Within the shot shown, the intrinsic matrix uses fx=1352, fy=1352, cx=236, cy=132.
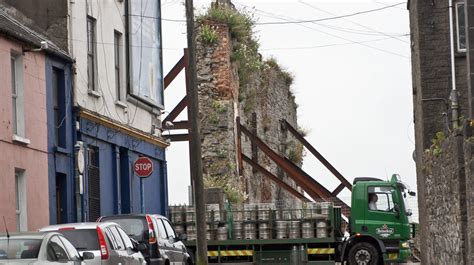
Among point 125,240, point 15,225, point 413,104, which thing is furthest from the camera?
point 413,104

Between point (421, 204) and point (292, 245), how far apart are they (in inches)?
156

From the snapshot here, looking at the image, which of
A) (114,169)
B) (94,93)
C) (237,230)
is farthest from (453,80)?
(114,169)

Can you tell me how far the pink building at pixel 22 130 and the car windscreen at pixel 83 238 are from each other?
234 inches

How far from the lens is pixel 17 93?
29875 millimetres

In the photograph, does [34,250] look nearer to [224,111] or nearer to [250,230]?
[250,230]

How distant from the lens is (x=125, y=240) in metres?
23.8

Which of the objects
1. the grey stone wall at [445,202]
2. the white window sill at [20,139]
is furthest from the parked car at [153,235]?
the grey stone wall at [445,202]

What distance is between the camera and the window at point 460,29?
110 feet

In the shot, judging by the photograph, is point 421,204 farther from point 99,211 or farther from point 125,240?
point 125,240

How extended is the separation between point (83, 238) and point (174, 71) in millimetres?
26234

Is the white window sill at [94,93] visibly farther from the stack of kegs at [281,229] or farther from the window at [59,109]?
the stack of kegs at [281,229]

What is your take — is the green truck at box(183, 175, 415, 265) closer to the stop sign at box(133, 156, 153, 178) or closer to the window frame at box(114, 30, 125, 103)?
the stop sign at box(133, 156, 153, 178)

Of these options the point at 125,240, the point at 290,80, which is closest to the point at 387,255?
the point at 125,240

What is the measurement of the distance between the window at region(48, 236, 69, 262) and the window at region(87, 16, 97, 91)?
15555mm
